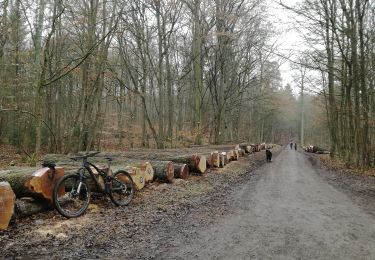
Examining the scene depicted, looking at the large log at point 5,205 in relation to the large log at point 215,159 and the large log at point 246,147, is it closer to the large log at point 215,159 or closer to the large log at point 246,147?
the large log at point 215,159

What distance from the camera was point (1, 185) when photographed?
5680 mm

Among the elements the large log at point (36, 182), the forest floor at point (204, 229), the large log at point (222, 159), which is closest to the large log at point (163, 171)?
the forest floor at point (204, 229)

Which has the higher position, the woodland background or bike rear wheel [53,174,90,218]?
the woodland background

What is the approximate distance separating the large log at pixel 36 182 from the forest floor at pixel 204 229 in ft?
1.47

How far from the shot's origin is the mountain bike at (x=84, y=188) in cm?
680

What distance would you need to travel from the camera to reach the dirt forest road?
5.12 meters

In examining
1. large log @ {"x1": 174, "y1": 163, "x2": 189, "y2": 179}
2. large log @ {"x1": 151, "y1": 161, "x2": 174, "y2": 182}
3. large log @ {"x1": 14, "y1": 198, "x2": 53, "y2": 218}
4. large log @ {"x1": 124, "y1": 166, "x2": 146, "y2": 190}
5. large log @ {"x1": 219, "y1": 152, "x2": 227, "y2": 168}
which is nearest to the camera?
large log @ {"x1": 14, "y1": 198, "x2": 53, "y2": 218}

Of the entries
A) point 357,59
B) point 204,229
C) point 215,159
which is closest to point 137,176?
point 204,229

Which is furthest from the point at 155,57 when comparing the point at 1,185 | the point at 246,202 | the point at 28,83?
the point at 1,185

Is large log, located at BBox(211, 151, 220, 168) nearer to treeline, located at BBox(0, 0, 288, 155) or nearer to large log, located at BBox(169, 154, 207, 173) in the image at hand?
large log, located at BBox(169, 154, 207, 173)

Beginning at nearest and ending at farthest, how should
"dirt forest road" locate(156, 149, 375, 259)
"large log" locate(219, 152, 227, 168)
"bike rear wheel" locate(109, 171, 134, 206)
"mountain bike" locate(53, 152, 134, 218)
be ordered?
"dirt forest road" locate(156, 149, 375, 259), "mountain bike" locate(53, 152, 134, 218), "bike rear wheel" locate(109, 171, 134, 206), "large log" locate(219, 152, 227, 168)

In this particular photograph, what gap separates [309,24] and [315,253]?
58.6 ft

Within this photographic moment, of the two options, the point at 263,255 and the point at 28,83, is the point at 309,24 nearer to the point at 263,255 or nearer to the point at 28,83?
the point at 28,83

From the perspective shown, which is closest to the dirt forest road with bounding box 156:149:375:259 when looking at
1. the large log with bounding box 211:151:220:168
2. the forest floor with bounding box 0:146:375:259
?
the forest floor with bounding box 0:146:375:259
